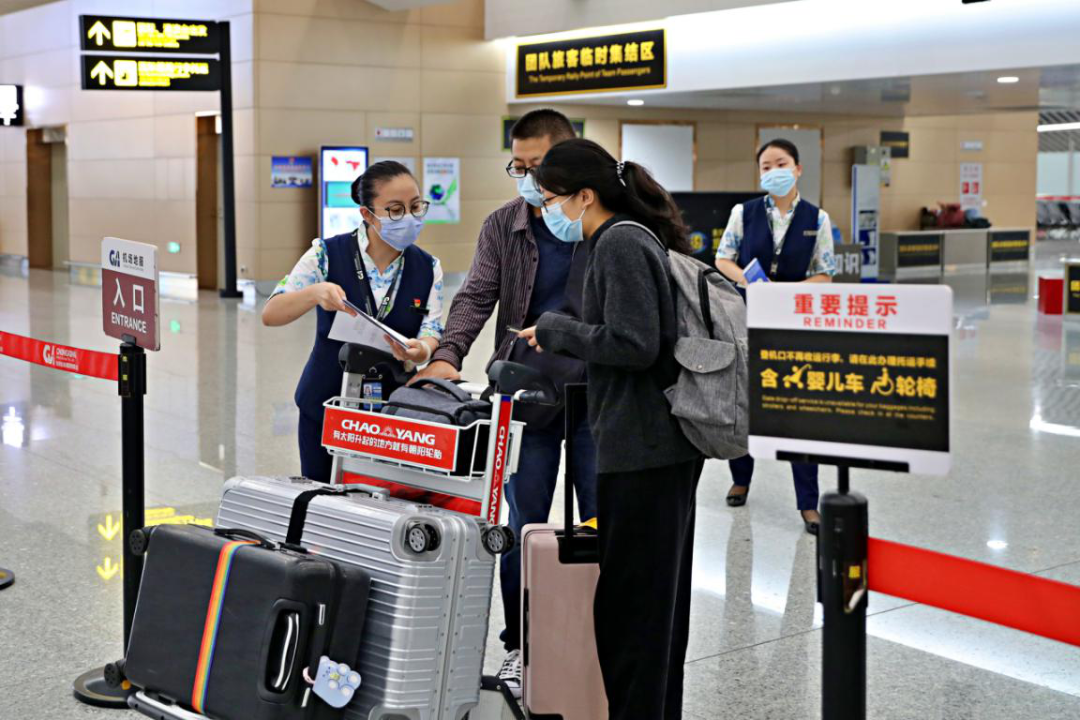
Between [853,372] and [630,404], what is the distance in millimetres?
786

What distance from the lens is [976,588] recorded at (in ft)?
7.84

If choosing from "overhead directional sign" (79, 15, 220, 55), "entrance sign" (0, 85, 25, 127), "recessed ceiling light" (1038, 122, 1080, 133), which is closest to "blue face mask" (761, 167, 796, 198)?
"overhead directional sign" (79, 15, 220, 55)

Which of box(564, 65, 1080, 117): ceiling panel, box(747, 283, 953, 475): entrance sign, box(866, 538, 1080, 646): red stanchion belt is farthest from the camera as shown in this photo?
box(564, 65, 1080, 117): ceiling panel

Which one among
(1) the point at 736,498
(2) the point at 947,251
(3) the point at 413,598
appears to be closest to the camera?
(3) the point at 413,598

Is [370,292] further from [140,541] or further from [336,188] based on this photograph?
[336,188]

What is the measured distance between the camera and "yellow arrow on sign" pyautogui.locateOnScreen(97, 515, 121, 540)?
17.5 ft

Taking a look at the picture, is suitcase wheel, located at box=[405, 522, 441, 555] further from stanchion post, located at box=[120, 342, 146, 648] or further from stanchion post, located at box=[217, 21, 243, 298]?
stanchion post, located at box=[217, 21, 243, 298]

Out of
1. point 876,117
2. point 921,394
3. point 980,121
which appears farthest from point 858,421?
point 980,121

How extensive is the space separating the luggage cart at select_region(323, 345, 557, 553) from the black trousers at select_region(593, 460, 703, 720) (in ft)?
0.82

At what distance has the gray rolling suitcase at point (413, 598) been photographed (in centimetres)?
271

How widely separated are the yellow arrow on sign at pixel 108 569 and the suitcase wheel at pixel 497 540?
2445mm

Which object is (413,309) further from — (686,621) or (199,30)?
(199,30)

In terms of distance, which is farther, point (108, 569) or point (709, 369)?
point (108, 569)

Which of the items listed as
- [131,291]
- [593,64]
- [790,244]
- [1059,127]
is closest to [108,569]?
[131,291]
